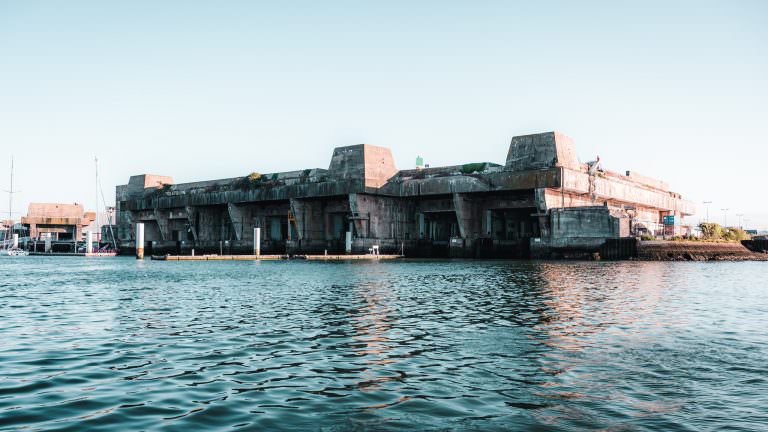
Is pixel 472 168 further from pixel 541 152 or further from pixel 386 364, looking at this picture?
pixel 386 364

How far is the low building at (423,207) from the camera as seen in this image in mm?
69438

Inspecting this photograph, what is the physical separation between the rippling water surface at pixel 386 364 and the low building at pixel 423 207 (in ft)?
145

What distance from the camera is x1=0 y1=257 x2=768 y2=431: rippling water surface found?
894cm

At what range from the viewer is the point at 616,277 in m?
38.8

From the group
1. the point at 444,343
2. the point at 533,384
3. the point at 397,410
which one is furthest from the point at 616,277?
the point at 397,410

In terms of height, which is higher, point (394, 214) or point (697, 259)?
point (394, 214)

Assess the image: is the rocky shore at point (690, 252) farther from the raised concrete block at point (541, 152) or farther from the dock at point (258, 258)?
the dock at point (258, 258)

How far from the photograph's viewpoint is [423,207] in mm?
85875

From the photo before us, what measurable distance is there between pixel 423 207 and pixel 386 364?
7356cm

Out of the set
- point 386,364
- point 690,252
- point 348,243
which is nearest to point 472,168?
point 348,243

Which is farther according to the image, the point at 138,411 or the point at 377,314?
the point at 377,314

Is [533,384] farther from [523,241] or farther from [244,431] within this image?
[523,241]

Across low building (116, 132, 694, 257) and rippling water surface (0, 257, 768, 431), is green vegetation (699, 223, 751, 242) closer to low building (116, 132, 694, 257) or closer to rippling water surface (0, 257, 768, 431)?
low building (116, 132, 694, 257)

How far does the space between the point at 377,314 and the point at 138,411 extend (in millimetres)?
12324
